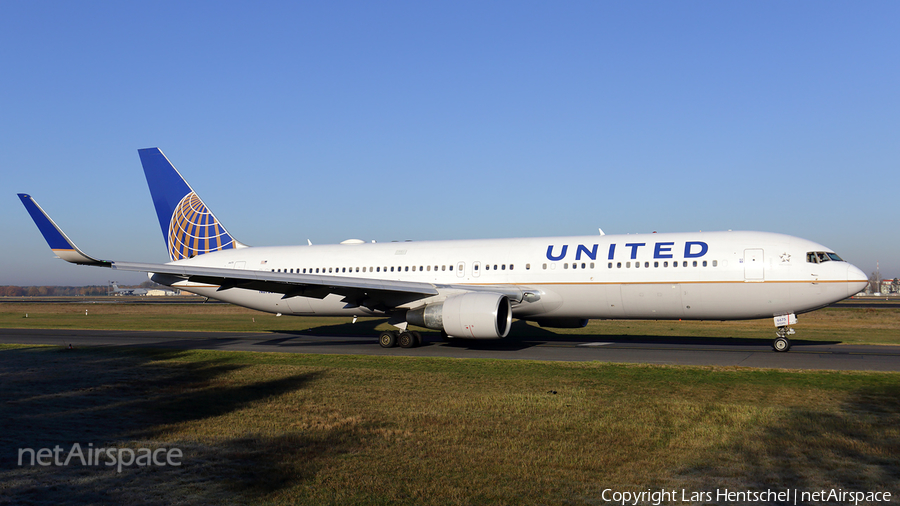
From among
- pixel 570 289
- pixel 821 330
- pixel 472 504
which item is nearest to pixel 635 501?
pixel 472 504

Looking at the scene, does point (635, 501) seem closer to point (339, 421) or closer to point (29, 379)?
point (339, 421)

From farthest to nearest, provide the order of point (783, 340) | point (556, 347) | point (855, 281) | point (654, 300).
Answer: point (556, 347) < point (654, 300) < point (783, 340) < point (855, 281)

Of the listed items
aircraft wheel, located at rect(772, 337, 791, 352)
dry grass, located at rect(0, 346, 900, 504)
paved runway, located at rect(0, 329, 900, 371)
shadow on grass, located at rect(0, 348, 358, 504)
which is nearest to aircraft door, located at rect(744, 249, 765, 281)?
aircraft wheel, located at rect(772, 337, 791, 352)

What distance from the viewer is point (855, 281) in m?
19.2

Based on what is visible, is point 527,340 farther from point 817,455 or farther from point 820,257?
point 817,455

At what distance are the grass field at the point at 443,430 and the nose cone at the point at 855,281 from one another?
590 cm

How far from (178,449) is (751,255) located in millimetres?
18258

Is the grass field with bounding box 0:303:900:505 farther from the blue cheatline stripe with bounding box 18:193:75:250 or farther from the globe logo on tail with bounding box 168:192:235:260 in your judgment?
the globe logo on tail with bounding box 168:192:235:260

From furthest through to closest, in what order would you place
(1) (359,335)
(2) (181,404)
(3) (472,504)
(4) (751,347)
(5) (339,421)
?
(1) (359,335), (4) (751,347), (2) (181,404), (5) (339,421), (3) (472,504)

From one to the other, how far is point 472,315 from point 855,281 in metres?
11.9

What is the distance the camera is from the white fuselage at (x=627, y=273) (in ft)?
65.2

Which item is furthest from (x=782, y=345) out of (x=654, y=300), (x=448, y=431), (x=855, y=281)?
(x=448, y=431)

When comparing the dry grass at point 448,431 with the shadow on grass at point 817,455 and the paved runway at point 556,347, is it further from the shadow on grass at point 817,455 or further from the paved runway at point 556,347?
the paved runway at point 556,347

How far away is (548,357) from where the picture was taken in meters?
18.6
